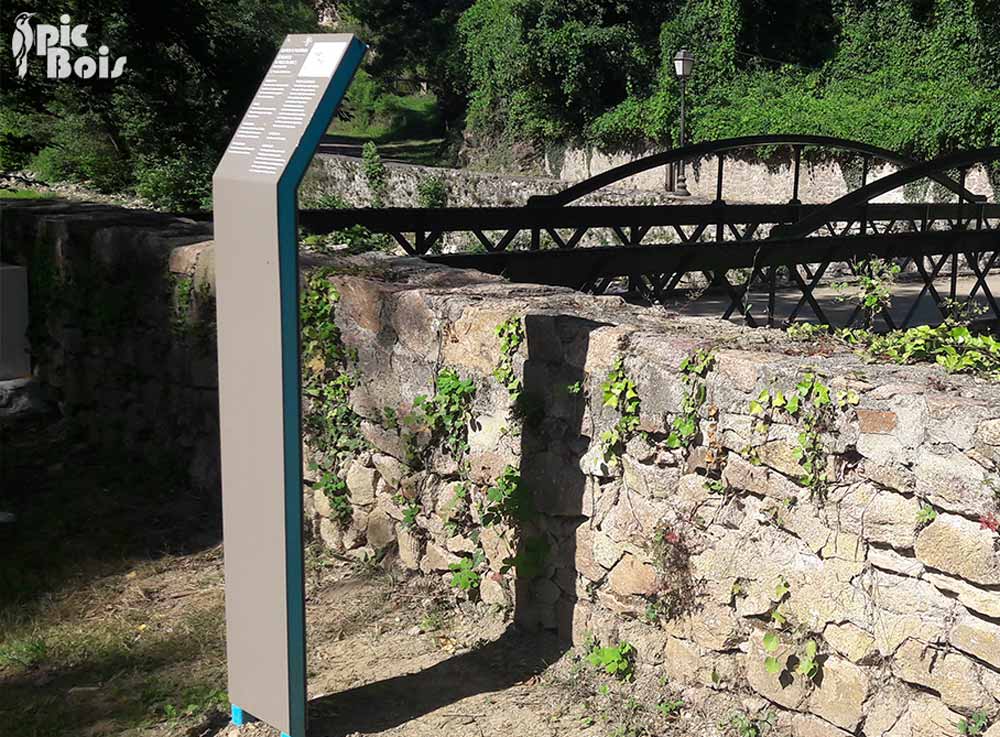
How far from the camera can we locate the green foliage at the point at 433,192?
22423 mm

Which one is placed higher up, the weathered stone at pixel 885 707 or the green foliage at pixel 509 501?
the green foliage at pixel 509 501

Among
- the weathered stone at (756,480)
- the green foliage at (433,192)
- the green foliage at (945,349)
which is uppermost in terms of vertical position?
the green foliage at (433,192)

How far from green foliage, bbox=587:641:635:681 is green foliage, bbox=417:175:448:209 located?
19.1 m

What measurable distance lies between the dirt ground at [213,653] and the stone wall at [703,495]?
5.7 inches

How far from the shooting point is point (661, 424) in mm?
3504

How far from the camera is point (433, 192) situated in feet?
73.7

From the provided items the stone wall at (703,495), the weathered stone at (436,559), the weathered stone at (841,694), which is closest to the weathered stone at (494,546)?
the stone wall at (703,495)

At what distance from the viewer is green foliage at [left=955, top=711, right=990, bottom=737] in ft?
9.12

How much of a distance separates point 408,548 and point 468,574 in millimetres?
397

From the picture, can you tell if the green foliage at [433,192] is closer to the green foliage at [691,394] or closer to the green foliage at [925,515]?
the green foliage at [691,394]

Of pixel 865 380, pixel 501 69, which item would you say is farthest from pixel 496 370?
pixel 501 69

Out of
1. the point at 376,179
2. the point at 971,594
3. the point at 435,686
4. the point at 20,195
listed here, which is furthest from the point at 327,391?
the point at 376,179

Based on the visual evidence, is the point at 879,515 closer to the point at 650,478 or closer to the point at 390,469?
the point at 650,478

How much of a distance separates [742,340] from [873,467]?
694mm
